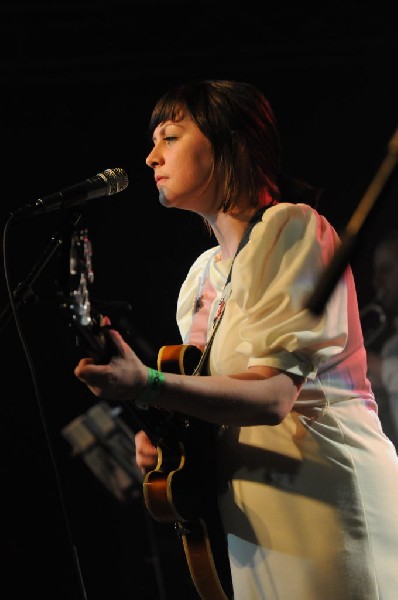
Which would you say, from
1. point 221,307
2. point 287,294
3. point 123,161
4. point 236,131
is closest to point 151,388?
point 287,294

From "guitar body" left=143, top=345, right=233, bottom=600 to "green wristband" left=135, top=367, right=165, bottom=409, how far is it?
39 cm

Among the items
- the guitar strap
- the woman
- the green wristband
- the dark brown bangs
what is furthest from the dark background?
the green wristband

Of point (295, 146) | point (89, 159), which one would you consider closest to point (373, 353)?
point (295, 146)

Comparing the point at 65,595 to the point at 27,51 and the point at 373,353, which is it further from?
the point at 27,51

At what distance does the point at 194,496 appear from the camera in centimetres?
201

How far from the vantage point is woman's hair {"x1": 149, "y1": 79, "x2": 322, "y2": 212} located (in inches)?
86.8

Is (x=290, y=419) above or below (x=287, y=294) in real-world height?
below

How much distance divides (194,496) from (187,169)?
2.85ft

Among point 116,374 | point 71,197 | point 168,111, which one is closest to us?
point 116,374

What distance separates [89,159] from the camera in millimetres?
5219

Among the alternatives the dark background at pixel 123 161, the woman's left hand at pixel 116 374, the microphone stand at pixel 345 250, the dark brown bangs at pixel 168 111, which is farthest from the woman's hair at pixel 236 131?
the dark background at pixel 123 161

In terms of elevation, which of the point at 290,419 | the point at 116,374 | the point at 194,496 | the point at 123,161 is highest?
the point at 123,161

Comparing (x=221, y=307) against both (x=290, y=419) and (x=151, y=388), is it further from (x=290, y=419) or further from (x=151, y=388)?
(x=151, y=388)

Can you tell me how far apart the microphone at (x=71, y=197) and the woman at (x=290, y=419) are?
39cm
